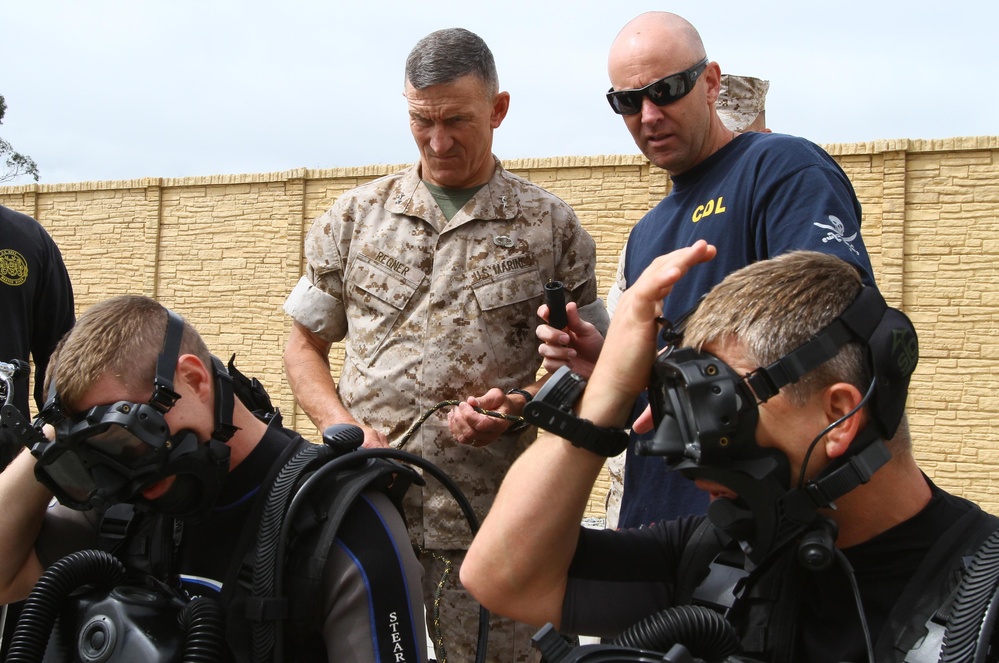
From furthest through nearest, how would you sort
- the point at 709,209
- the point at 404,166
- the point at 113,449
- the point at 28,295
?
the point at 404,166
the point at 28,295
the point at 709,209
the point at 113,449

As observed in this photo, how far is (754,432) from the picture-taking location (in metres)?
1.77

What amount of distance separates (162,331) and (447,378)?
3.87 feet

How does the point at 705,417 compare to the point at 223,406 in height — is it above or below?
above

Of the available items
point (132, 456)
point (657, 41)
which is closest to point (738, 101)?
point (657, 41)

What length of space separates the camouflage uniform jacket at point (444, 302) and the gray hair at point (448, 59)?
0.36 meters

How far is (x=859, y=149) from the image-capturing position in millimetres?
11906

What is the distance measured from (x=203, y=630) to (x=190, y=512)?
0.33m

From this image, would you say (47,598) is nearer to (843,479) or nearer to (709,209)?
(843,479)

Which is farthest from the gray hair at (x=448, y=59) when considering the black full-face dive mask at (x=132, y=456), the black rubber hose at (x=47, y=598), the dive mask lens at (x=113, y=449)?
the black rubber hose at (x=47, y=598)

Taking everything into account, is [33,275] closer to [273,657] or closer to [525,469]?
[273,657]

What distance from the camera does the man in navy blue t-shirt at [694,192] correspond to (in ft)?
8.82

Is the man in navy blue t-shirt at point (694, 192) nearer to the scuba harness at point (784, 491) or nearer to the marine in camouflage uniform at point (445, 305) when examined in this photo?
the marine in camouflage uniform at point (445, 305)

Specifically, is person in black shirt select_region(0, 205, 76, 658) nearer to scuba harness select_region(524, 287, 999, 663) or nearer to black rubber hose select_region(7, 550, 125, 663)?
black rubber hose select_region(7, 550, 125, 663)

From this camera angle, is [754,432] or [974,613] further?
[754,432]
